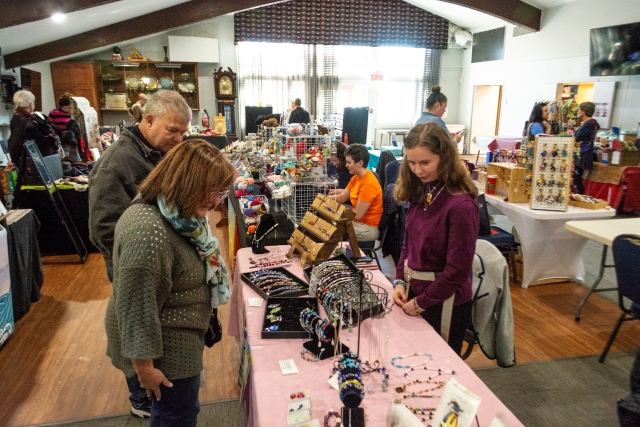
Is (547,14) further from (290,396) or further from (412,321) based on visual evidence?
(290,396)

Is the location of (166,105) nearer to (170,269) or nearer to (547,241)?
(170,269)

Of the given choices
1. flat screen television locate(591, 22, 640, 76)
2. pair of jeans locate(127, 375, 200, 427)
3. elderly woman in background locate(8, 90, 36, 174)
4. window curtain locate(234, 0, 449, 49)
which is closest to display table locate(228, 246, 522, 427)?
pair of jeans locate(127, 375, 200, 427)

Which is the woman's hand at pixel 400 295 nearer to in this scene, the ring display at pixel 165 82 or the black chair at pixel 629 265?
the black chair at pixel 629 265

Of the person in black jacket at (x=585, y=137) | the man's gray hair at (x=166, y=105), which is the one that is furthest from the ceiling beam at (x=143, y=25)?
the man's gray hair at (x=166, y=105)

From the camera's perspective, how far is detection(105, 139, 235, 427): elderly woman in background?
1.13 m

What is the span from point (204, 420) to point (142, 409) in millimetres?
304

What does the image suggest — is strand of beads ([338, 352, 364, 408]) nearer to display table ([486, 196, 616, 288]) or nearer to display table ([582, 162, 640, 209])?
display table ([486, 196, 616, 288])

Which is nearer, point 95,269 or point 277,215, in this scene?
point 277,215

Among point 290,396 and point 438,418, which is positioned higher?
point 438,418

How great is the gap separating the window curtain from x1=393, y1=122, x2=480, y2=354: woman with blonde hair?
841cm

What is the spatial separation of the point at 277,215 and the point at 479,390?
2025mm

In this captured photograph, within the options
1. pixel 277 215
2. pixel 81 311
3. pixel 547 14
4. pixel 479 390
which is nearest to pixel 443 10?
pixel 547 14

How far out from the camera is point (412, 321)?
5.54ft

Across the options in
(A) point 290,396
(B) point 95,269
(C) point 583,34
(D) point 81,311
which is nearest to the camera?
(A) point 290,396
